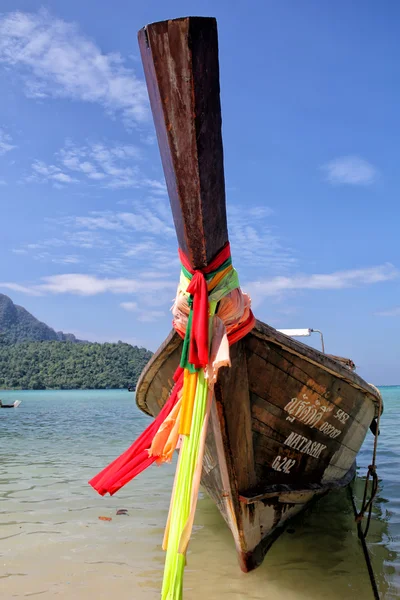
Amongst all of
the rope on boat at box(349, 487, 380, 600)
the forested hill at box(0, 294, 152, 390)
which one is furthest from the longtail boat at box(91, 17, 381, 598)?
the forested hill at box(0, 294, 152, 390)

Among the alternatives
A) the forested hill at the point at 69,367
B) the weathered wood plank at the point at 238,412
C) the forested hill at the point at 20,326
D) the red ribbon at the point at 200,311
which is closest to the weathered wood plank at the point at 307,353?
the weathered wood plank at the point at 238,412

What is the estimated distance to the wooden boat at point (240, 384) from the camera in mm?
1962

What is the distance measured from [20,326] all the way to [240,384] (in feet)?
568

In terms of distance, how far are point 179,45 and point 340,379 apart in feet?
9.27

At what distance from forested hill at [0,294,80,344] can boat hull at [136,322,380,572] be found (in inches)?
6196

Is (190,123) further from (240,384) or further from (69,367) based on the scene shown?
(69,367)

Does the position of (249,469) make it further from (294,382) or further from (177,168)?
(177,168)

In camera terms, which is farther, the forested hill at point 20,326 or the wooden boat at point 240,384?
the forested hill at point 20,326

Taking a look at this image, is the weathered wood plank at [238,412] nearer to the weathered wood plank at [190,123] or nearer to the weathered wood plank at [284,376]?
the weathered wood plank at [284,376]

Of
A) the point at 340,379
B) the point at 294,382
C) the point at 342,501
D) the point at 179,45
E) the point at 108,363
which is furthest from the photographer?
the point at 108,363

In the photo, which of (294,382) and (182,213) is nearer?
(182,213)

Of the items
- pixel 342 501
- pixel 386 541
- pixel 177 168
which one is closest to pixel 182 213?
pixel 177 168

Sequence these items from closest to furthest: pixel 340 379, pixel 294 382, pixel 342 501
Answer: pixel 294 382 < pixel 340 379 < pixel 342 501

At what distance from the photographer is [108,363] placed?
86.4m
